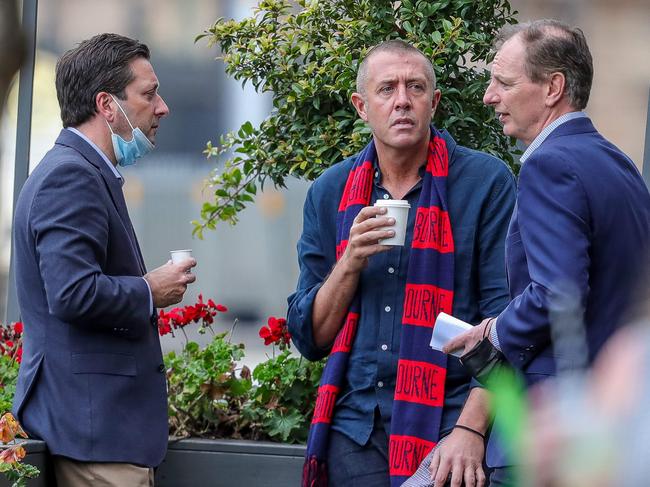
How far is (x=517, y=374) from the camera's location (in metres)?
2.75

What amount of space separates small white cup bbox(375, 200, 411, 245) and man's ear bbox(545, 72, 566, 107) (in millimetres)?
490

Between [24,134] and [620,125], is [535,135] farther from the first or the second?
[24,134]

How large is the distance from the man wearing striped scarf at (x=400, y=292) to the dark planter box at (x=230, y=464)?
4.34 ft

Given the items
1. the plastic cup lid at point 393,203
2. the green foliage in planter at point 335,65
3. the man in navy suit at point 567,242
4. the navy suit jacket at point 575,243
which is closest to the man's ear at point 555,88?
the man in navy suit at point 567,242

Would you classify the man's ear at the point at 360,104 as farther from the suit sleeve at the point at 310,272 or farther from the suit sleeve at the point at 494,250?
the suit sleeve at the point at 494,250

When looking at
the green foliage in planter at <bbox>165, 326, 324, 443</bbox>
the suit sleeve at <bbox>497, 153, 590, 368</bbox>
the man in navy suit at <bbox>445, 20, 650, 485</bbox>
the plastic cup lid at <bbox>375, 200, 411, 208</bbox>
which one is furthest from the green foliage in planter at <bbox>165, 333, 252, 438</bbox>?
the suit sleeve at <bbox>497, 153, 590, 368</bbox>

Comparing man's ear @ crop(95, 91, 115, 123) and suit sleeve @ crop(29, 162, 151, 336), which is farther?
man's ear @ crop(95, 91, 115, 123)

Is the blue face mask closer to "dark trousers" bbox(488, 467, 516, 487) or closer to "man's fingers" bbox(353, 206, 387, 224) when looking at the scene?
"man's fingers" bbox(353, 206, 387, 224)

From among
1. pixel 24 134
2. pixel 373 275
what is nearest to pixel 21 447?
pixel 373 275

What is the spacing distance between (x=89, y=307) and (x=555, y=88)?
141cm

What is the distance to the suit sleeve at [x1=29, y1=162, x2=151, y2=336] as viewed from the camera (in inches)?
127

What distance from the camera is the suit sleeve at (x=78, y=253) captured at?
321 centimetres

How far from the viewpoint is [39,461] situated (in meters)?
3.40

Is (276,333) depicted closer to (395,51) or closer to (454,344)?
(395,51)
